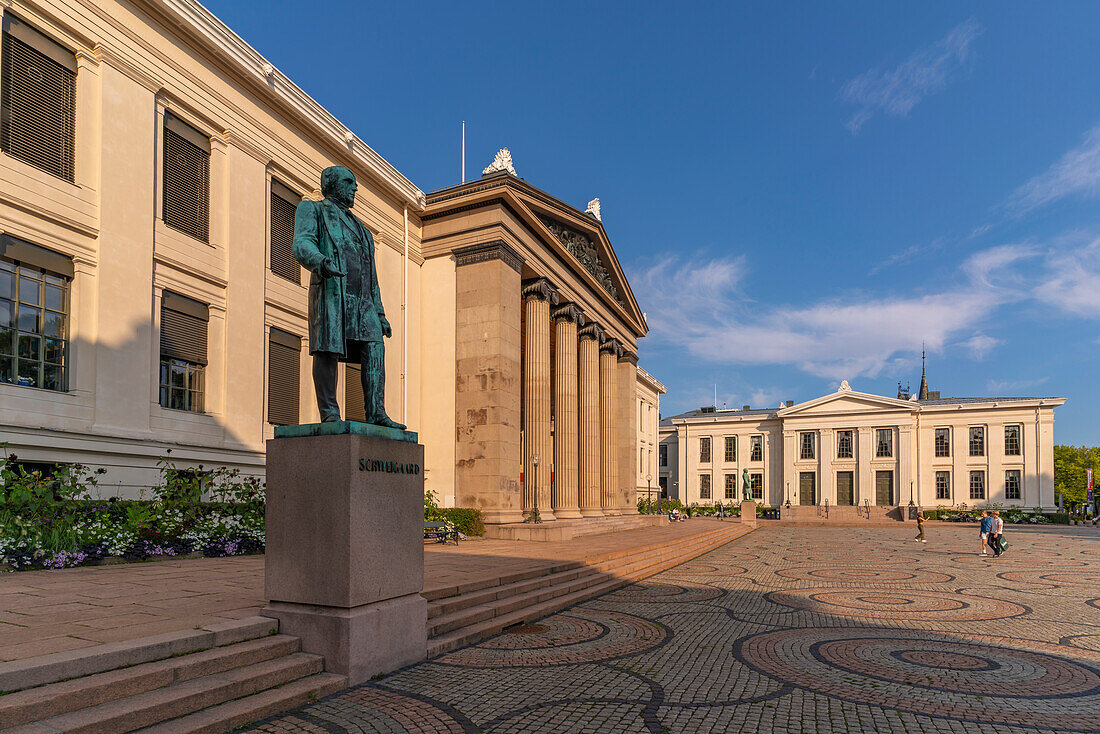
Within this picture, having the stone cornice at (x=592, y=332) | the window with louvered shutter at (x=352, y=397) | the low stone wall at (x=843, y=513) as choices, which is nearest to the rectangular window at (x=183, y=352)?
the window with louvered shutter at (x=352, y=397)

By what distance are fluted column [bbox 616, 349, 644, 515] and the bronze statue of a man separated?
1268 inches

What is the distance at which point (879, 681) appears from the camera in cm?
750

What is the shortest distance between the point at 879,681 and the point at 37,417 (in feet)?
51.7

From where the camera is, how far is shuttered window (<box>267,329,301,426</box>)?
20.6 metres

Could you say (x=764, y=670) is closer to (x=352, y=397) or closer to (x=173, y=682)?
(x=173, y=682)

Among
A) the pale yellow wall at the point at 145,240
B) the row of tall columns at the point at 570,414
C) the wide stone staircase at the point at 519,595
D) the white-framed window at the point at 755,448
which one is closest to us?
the wide stone staircase at the point at 519,595

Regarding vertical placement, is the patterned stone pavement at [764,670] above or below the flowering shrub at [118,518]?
below

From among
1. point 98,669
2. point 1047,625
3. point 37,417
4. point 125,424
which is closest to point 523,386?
point 125,424

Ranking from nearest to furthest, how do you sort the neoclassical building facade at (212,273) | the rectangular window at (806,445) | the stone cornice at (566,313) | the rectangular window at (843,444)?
the neoclassical building facade at (212,273) → the stone cornice at (566,313) → the rectangular window at (843,444) → the rectangular window at (806,445)

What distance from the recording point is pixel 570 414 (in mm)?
30766

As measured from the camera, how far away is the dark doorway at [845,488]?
77500 mm

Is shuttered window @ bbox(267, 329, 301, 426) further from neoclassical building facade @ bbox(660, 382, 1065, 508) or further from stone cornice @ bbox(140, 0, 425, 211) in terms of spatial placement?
neoclassical building facade @ bbox(660, 382, 1065, 508)

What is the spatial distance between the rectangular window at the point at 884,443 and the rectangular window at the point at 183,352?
7410 cm

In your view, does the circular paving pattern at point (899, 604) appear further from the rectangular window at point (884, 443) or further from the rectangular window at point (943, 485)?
the rectangular window at point (943, 485)
